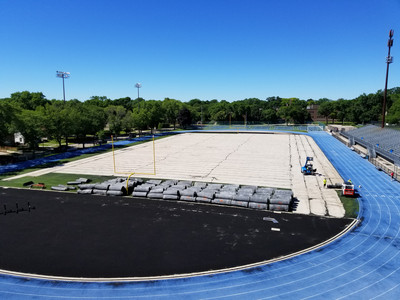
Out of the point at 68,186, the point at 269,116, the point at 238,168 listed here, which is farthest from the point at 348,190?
the point at 269,116

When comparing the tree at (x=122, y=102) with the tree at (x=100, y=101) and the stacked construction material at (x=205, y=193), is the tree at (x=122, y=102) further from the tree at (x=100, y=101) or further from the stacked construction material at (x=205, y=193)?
the stacked construction material at (x=205, y=193)

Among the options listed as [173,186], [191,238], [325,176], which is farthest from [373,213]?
[173,186]

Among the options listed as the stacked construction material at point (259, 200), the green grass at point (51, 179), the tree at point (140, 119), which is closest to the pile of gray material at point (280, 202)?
the stacked construction material at point (259, 200)

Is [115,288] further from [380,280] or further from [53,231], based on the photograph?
[380,280]

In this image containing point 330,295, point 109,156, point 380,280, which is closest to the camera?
point 330,295

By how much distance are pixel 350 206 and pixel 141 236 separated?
1827 centimetres

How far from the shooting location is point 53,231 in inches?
739

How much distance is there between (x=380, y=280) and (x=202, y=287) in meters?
9.18

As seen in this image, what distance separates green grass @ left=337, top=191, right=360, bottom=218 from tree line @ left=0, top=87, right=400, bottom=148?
158 ft

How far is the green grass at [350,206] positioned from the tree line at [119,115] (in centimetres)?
4823

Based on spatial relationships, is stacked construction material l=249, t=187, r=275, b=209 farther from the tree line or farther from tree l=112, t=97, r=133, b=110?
tree l=112, t=97, r=133, b=110

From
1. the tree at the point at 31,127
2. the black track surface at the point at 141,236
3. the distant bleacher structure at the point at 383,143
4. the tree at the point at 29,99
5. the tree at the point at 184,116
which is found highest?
the tree at the point at 29,99

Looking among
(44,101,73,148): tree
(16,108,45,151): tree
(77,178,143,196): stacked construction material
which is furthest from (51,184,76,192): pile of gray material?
(44,101,73,148): tree

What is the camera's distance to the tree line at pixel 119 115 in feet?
152
